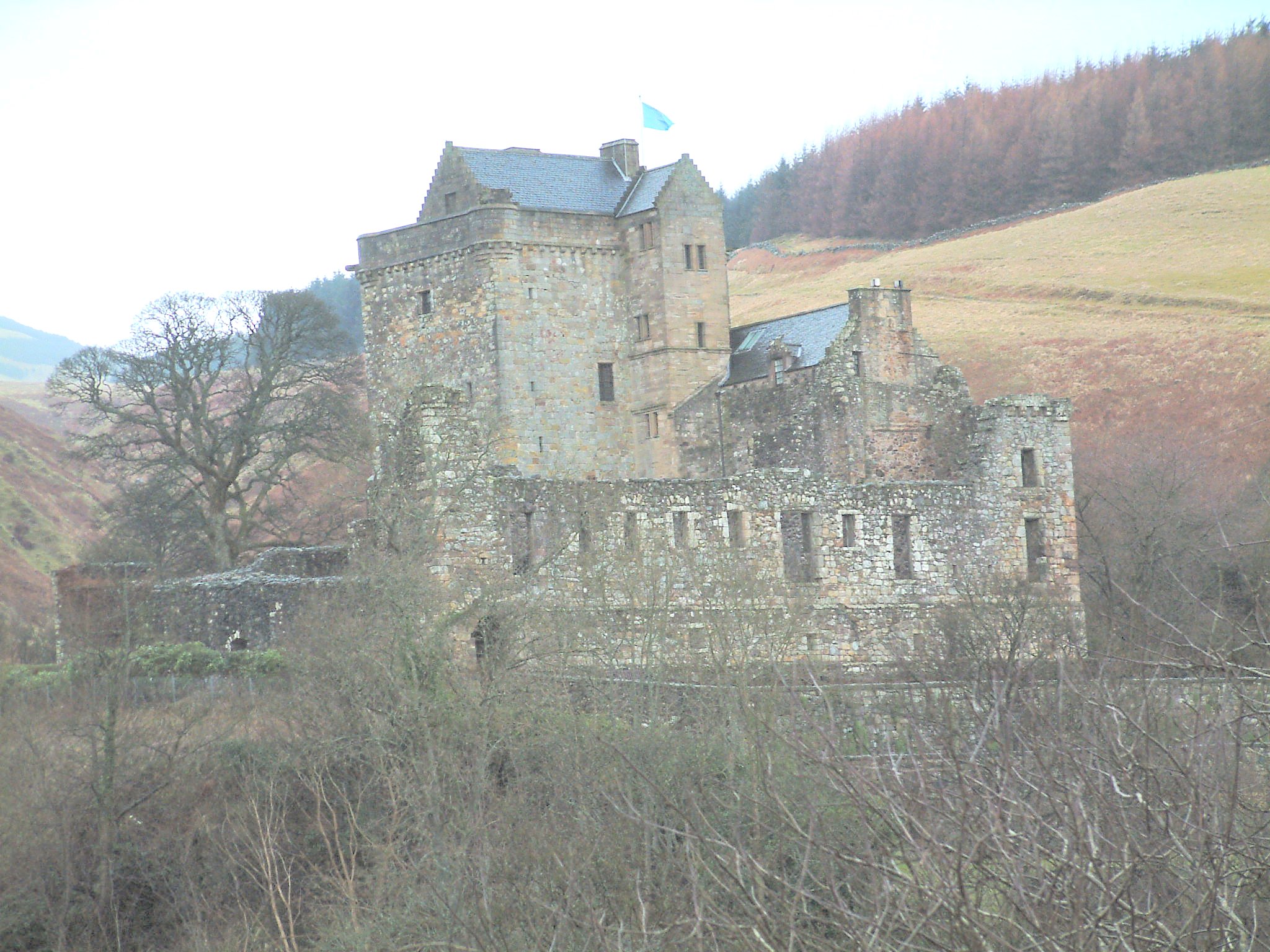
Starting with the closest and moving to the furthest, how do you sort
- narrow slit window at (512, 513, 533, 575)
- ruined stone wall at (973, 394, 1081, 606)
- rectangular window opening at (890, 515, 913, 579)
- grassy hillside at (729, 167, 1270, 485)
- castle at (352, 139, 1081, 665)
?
castle at (352, 139, 1081, 665) < narrow slit window at (512, 513, 533, 575) < rectangular window opening at (890, 515, 913, 579) < ruined stone wall at (973, 394, 1081, 606) < grassy hillside at (729, 167, 1270, 485)

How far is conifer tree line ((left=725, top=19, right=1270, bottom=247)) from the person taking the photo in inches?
4040

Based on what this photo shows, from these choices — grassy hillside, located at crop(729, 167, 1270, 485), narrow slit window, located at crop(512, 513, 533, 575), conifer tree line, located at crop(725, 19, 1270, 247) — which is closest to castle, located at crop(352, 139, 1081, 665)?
narrow slit window, located at crop(512, 513, 533, 575)

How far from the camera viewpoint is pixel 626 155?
140ft

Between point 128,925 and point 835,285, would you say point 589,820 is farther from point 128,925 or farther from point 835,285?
point 835,285

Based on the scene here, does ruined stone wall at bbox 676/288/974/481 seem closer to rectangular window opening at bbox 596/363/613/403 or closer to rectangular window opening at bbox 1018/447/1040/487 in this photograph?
rectangular window opening at bbox 1018/447/1040/487

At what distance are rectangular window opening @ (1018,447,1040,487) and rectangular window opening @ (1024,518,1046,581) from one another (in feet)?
2.65

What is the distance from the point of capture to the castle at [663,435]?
2650 cm

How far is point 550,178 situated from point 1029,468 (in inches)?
610

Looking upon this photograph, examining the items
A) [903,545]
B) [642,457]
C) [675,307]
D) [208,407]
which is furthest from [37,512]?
[903,545]

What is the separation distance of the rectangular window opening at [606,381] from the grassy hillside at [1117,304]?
58.5 ft

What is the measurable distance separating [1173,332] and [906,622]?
47193 mm

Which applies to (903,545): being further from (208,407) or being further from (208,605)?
(208,407)

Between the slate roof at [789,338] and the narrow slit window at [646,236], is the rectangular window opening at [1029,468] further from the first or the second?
the narrow slit window at [646,236]

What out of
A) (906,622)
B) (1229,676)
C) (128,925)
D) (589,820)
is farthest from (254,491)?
(1229,676)
